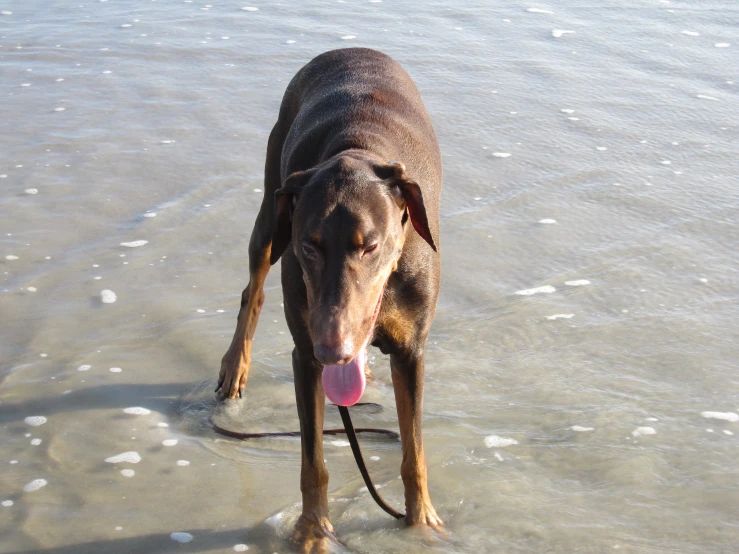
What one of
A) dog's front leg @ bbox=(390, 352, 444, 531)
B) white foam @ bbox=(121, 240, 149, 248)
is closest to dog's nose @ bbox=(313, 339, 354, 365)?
dog's front leg @ bbox=(390, 352, 444, 531)

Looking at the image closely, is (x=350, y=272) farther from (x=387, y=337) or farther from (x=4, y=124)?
(x=4, y=124)

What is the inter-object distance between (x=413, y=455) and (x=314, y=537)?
0.50 m

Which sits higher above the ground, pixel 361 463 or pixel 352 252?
pixel 352 252

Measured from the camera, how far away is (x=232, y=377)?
4.60m

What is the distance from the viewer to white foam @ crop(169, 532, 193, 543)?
364 centimetres

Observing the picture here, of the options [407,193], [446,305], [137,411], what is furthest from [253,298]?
[407,193]

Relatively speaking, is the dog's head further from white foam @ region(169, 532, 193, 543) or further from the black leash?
white foam @ region(169, 532, 193, 543)

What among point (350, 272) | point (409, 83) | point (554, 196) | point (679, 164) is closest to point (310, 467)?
point (350, 272)

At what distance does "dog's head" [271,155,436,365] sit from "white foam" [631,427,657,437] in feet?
5.29

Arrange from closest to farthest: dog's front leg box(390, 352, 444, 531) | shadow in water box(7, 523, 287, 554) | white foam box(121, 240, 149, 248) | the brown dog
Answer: the brown dog < shadow in water box(7, 523, 287, 554) < dog's front leg box(390, 352, 444, 531) < white foam box(121, 240, 149, 248)

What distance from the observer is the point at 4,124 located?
7.94 meters

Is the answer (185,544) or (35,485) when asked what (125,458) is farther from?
(185,544)

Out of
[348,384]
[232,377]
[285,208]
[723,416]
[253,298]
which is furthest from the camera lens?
[253,298]

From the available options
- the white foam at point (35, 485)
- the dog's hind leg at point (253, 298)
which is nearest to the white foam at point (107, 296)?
the dog's hind leg at point (253, 298)
